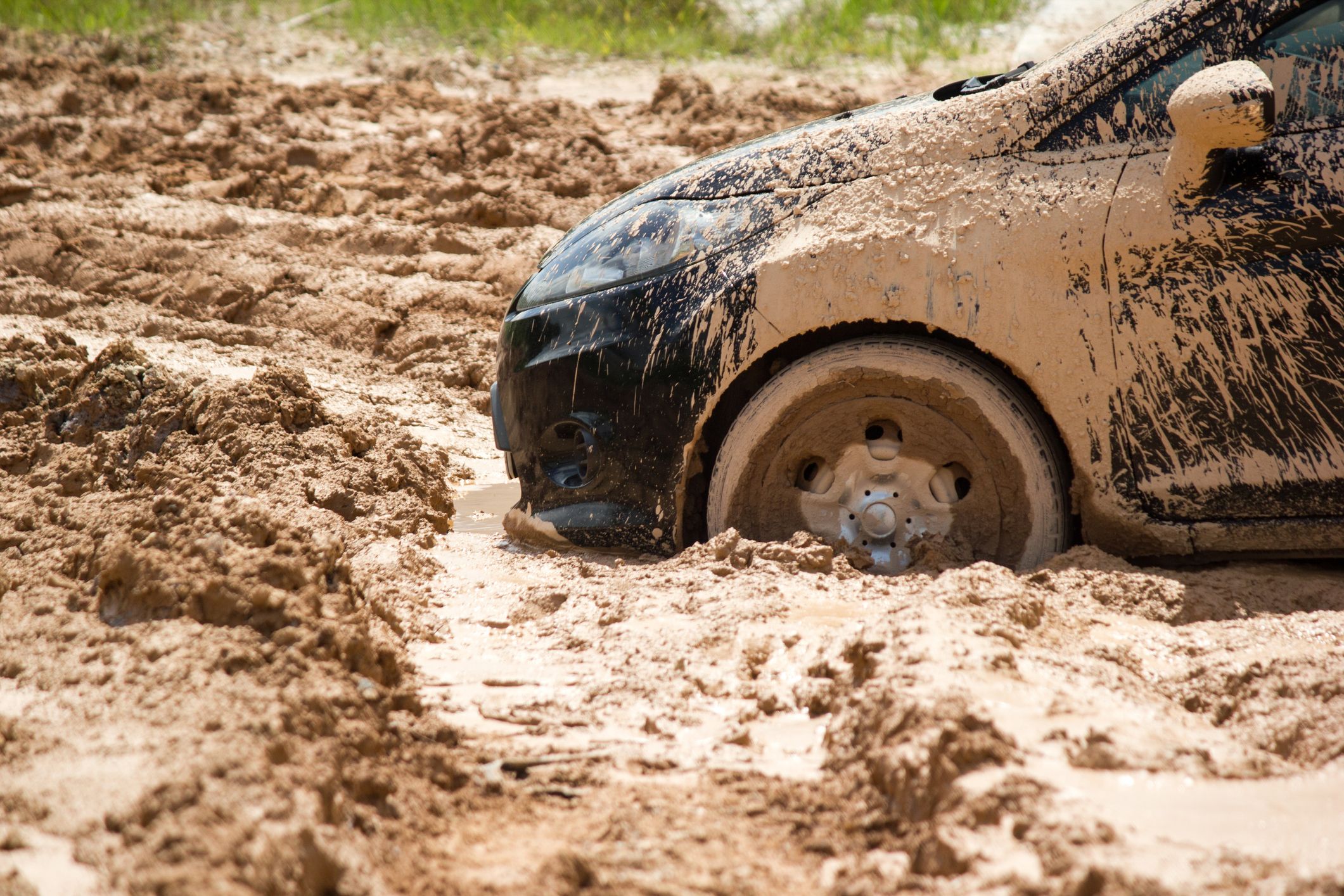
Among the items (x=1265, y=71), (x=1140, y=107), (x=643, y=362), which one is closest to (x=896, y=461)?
(x=643, y=362)

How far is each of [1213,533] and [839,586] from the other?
1.02 m

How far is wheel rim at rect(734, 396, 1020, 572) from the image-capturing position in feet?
10.2

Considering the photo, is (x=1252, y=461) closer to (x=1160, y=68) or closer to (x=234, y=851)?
(x=1160, y=68)

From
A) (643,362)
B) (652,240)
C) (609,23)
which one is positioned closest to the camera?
(643,362)

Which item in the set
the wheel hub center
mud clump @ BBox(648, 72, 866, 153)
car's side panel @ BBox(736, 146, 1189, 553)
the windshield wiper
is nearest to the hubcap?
the wheel hub center

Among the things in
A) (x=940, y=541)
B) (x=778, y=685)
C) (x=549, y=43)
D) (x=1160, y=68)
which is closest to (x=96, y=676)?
(x=778, y=685)

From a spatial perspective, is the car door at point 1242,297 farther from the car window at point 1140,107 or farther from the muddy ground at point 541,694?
the muddy ground at point 541,694

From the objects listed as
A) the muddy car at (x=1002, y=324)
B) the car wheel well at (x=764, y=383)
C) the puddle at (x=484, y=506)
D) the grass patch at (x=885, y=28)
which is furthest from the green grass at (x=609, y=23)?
the car wheel well at (x=764, y=383)

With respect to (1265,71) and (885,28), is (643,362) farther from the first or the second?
(885,28)

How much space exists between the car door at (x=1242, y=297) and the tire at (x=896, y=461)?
0.29 meters

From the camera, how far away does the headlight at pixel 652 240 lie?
10.5 ft

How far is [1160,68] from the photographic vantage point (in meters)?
2.91

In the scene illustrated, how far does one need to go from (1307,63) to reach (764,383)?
164cm

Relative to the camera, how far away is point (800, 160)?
3.27 metres
